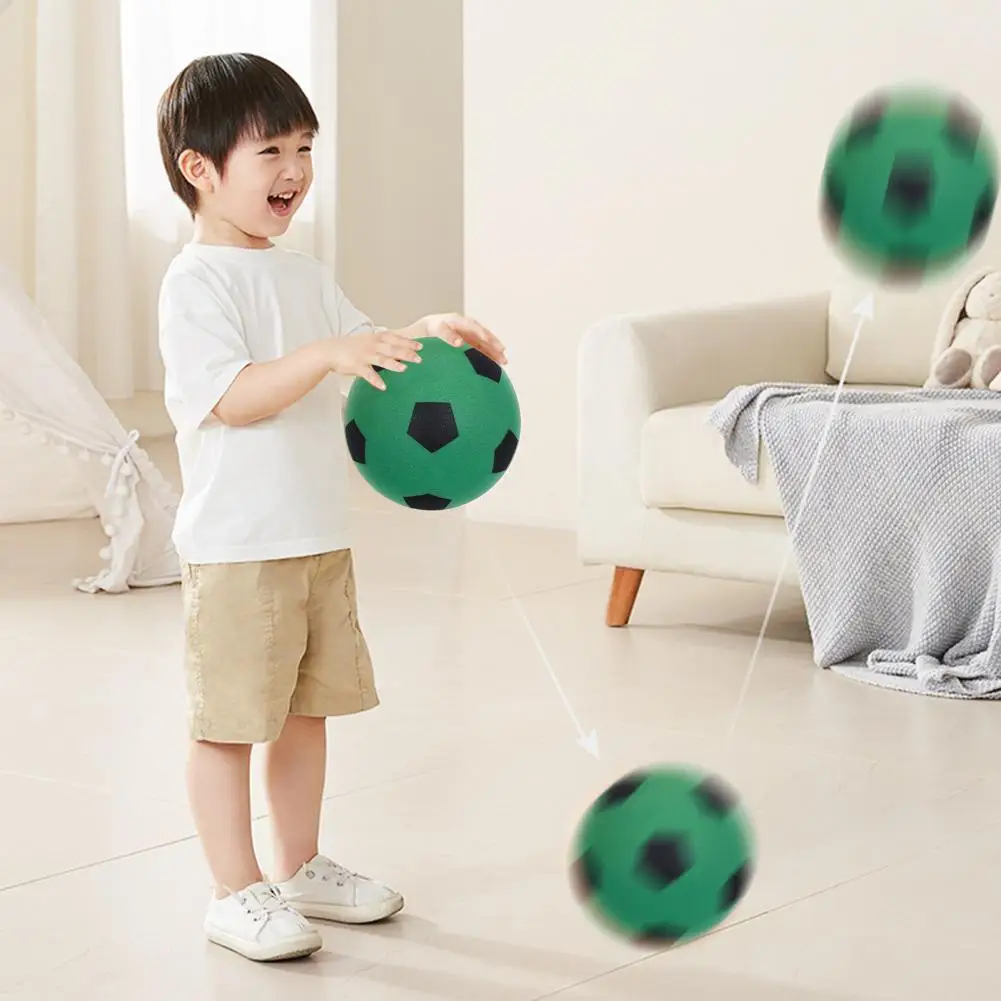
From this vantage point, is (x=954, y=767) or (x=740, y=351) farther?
(x=740, y=351)

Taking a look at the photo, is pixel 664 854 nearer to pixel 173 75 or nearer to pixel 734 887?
pixel 734 887

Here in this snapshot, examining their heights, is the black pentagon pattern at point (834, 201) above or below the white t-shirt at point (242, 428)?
above

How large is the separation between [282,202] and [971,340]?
1.74 metres

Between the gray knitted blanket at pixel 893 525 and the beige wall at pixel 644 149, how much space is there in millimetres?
987

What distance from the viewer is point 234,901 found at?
5.44 ft

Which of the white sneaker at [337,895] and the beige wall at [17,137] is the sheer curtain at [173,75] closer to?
the beige wall at [17,137]

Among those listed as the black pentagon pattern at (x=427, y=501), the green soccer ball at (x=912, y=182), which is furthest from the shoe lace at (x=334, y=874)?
the green soccer ball at (x=912, y=182)

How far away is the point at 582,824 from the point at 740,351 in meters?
1.91

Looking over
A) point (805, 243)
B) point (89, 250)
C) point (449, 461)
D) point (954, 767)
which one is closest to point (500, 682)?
point (954, 767)

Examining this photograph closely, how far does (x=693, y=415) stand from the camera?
2.99 meters

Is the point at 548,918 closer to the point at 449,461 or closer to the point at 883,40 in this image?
the point at 449,461

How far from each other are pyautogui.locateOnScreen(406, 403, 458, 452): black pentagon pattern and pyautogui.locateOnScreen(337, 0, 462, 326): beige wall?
430 cm

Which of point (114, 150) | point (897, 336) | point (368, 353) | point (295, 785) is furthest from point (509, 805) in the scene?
point (114, 150)

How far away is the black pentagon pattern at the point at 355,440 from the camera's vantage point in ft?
5.31
